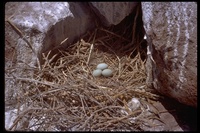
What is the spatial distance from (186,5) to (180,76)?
0.36m

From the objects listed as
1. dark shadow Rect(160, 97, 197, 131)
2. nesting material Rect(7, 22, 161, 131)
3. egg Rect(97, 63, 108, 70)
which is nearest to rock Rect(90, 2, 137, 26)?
nesting material Rect(7, 22, 161, 131)

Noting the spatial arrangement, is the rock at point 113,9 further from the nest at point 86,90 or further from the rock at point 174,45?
the rock at point 174,45

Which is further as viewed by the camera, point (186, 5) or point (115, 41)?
point (115, 41)

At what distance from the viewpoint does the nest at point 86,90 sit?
159cm

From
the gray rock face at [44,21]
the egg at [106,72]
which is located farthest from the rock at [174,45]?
the gray rock face at [44,21]

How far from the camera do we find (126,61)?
2.10 meters

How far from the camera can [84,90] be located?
1.74 meters

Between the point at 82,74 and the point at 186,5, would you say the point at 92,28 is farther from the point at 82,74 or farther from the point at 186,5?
the point at 186,5

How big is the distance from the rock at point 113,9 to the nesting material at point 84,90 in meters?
0.15

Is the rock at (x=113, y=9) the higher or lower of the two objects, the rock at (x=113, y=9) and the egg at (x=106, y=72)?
the higher

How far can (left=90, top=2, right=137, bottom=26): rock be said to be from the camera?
2.10 metres

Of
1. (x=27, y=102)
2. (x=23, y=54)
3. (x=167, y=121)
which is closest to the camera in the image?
(x=167, y=121)

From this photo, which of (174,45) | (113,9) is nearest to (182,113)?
(174,45)

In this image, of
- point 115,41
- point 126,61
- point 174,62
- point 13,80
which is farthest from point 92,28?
point 174,62
